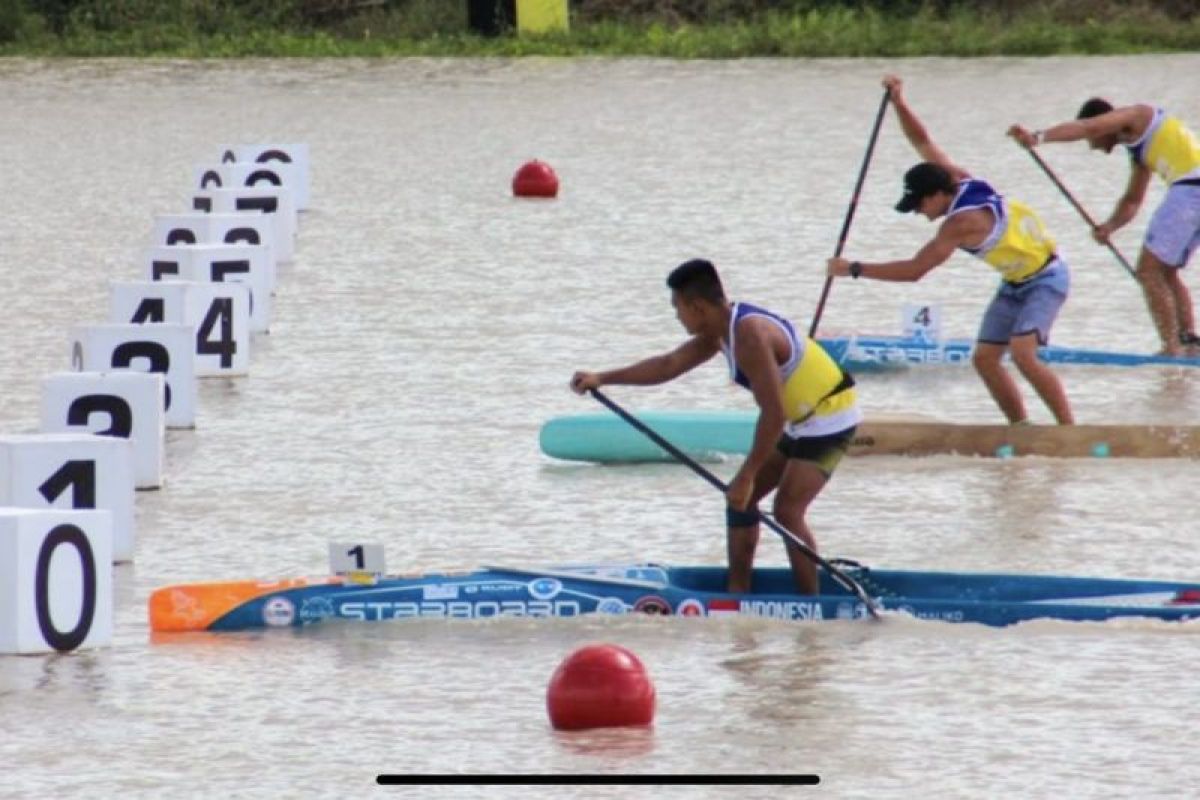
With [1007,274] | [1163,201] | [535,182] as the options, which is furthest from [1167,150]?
[535,182]

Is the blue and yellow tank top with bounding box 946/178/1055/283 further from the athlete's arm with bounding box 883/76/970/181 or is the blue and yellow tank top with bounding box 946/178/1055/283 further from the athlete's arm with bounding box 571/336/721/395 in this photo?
the athlete's arm with bounding box 571/336/721/395

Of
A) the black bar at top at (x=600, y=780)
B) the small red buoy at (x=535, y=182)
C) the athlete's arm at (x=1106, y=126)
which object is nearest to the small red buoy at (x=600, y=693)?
the black bar at top at (x=600, y=780)

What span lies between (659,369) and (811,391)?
556 millimetres

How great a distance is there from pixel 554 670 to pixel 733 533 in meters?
1.07

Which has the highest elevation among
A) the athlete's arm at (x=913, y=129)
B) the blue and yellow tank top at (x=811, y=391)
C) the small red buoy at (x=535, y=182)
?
the athlete's arm at (x=913, y=129)

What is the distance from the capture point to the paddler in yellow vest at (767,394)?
1005 centimetres

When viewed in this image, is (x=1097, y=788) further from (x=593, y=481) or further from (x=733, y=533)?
(x=593, y=481)

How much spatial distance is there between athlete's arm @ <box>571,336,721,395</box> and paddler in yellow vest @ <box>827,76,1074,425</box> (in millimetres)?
2685

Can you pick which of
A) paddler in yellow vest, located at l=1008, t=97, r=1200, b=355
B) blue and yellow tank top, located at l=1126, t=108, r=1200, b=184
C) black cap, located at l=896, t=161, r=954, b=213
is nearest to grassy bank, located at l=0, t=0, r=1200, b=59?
paddler in yellow vest, located at l=1008, t=97, r=1200, b=355

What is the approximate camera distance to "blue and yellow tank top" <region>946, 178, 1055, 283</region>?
13398 mm

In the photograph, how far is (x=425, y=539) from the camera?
38.6 feet

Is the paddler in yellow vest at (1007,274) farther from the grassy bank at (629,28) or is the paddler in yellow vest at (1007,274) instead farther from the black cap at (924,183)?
the grassy bank at (629,28)

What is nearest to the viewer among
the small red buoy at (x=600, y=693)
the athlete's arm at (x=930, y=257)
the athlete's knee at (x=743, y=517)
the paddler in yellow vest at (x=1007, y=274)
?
the small red buoy at (x=600, y=693)

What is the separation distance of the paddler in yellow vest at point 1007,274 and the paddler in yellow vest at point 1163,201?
1619mm
